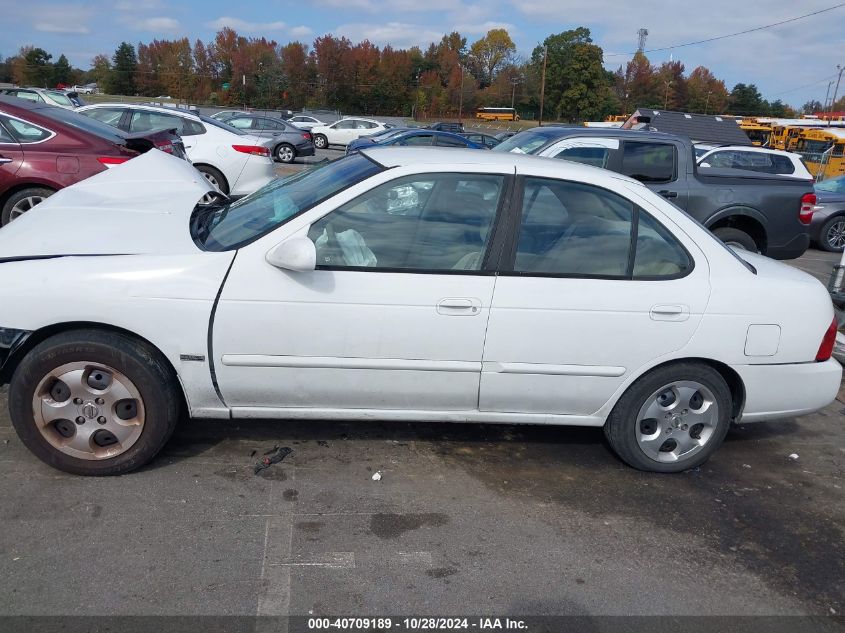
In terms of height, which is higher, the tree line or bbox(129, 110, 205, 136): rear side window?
the tree line

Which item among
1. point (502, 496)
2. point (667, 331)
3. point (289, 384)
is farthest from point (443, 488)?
point (667, 331)

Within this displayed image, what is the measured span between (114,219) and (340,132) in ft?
91.9

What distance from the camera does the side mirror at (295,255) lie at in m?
3.30

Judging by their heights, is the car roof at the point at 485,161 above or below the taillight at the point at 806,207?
above

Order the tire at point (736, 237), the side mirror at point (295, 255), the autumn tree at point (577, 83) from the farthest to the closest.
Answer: the autumn tree at point (577, 83) < the tire at point (736, 237) < the side mirror at point (295, 255)

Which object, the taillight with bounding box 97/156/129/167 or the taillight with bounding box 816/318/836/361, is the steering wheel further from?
the taillight with bounding box 97/156/129/167

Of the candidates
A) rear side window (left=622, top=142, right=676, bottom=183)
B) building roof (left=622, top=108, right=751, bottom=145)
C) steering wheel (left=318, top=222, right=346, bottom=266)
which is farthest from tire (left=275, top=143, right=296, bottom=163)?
steering wheel (left=318, top=222, right=346, bottom=266)

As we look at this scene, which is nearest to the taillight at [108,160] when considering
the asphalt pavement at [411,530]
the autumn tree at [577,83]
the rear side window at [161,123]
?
the asphalt pavement at [411,530]

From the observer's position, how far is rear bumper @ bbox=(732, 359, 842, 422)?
385 cm

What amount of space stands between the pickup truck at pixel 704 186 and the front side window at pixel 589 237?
4048mm

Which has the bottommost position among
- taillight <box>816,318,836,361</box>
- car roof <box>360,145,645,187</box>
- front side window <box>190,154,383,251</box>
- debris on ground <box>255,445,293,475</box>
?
debris on ground <box>255,445,293,475</box>

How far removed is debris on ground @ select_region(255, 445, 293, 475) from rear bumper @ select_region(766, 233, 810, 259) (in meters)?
6.32

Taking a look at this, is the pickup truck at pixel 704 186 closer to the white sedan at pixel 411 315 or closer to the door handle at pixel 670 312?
the white sedan at pixel 411 315

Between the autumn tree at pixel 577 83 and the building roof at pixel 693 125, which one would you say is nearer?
the building roof at pixel 693 125
